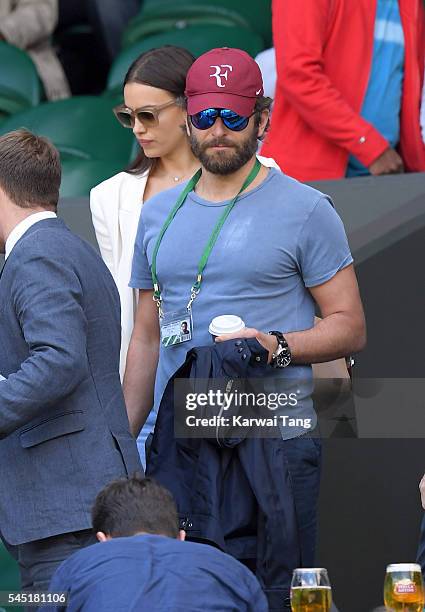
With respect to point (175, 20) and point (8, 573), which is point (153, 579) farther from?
point (175, 20)

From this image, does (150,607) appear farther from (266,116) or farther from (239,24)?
(239,24)

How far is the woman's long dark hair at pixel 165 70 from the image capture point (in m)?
4.41

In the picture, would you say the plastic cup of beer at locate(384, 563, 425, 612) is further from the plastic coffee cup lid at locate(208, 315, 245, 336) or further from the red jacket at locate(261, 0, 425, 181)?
the red jacket at locate(261, 0, 425, 181)

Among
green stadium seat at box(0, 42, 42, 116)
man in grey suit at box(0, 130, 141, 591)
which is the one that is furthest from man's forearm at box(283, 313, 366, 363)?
green stadium seat at box(0, 42, 42, 116)

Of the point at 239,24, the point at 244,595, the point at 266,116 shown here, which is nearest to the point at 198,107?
the point at 266,116

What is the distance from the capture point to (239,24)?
301 inches

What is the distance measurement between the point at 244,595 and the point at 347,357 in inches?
45.7

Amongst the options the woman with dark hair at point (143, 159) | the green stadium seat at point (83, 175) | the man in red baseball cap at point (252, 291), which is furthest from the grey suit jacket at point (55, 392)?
the green stadium seat at point (83, 175)

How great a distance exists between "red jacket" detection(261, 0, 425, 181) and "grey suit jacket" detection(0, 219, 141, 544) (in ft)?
6.06

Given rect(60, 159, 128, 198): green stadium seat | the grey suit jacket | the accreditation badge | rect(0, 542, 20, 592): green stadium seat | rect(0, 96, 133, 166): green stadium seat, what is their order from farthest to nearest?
rect(0, 96, 133, 166): green stadium seat → rect(60, 159, 128, 198): green stadium seat → rect(0, 542, 20, 592): green stadium seat → the accreditation badge → the grey suit jacket

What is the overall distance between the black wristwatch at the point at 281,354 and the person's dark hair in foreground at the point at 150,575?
659mm

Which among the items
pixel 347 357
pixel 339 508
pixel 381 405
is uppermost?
pixel 347 357

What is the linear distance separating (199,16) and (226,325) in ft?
14.4

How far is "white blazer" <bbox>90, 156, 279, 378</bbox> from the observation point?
4.40 m
